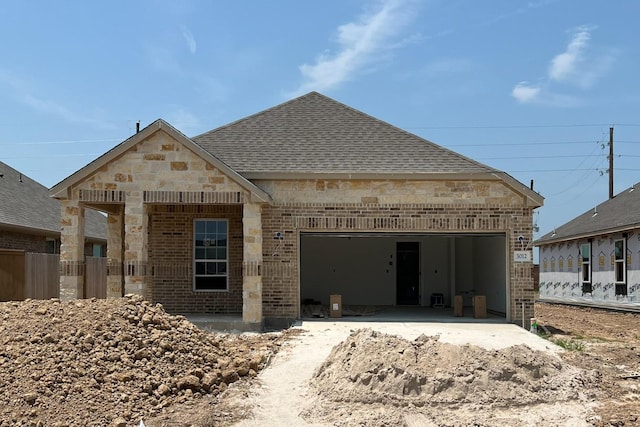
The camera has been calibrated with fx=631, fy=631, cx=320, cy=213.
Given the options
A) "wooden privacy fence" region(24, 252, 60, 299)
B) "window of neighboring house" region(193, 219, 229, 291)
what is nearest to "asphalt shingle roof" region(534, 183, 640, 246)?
"window of neighboring house" region(193, 219, 229, 291)

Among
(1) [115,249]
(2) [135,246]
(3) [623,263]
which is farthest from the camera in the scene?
(3) [623,263]

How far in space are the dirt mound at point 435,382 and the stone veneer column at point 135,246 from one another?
6486mm

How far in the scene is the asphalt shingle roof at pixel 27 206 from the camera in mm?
21047

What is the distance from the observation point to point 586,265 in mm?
27594

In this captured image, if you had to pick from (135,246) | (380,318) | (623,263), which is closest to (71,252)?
(135,246)

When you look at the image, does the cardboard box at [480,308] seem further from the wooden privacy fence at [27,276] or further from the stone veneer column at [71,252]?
the wooden privacy fence at [27,276]

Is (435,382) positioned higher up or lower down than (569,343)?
higher up

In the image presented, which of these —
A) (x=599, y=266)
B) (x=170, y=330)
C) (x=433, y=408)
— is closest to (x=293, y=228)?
(x=170, y=330)

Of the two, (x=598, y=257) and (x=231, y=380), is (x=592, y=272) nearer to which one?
(x=598, y=257)

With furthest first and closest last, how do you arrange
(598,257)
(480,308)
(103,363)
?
1. (598,257)
2. (480,308)
3. (103,363)

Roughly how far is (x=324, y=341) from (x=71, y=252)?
642 centimetres

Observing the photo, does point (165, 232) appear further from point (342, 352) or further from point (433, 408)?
point (433, 408)

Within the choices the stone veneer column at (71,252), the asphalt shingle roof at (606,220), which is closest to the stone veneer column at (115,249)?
the stone veneer column at (71,252)

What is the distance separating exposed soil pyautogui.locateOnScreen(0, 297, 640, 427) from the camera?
7758 millimetres
